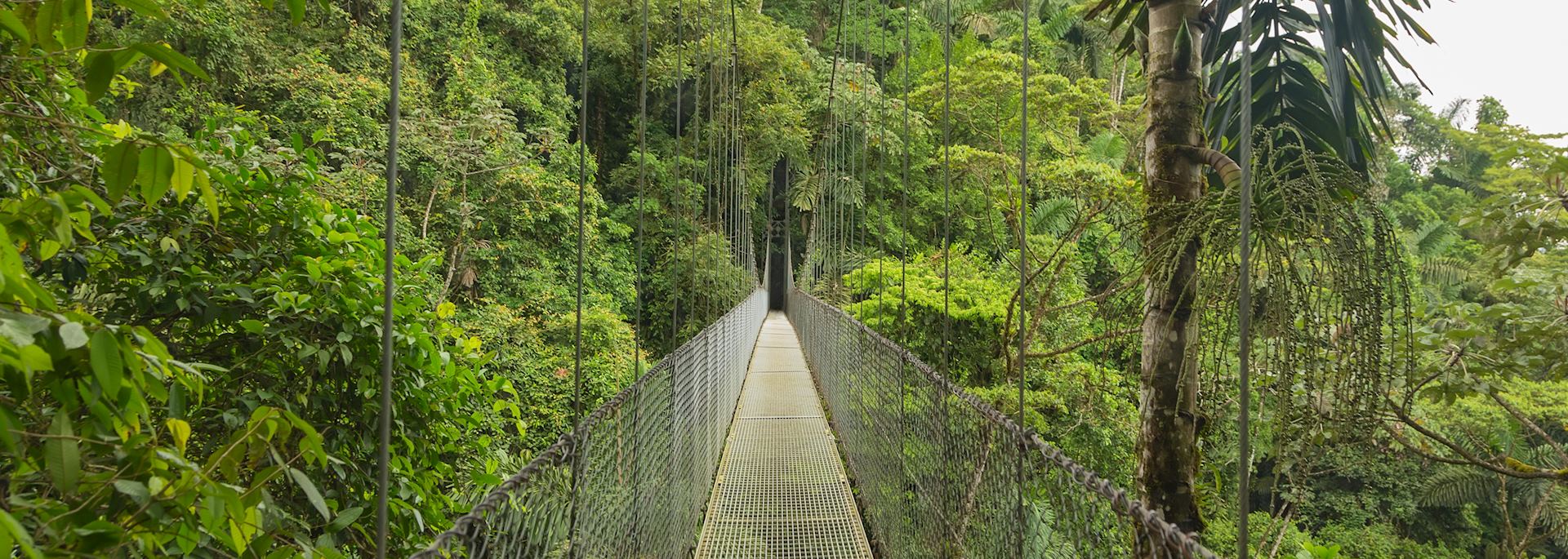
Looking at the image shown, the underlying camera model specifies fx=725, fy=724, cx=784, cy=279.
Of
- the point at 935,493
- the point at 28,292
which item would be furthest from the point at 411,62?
the point at 28,292

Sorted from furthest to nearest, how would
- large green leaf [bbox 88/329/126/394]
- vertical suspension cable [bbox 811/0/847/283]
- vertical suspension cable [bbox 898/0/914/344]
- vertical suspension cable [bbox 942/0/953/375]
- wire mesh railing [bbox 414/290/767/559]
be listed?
vertical suspension cable [bbox 811/0/847/283], vertical suspension cable [bbox 898/0/914/344], vertical suspension cable [bbox 942/0/953/375], wire mesh railing [bbox 414/290/767/559], large green leaf [bbox 88/329/126/394]

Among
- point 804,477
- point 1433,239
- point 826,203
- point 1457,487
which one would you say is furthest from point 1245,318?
point 1433,239

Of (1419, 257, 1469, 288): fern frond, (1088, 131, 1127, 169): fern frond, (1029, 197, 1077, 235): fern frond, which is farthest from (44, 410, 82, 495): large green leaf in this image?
(1419, 257, 1469, 288): fern frond

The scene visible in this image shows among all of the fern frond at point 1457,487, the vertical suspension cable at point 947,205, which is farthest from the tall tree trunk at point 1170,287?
the fern frond at point 1457,487

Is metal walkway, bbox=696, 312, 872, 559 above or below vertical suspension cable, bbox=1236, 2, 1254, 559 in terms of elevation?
below

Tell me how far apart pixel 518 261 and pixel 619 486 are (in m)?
7.65

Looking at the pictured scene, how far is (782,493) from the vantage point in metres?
2.93

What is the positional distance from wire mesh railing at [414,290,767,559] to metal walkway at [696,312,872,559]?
12 centimetres

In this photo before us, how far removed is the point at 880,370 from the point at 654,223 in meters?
11.2

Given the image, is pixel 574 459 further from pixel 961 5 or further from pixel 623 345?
pixel 961 5

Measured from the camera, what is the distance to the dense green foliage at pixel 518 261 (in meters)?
0.61

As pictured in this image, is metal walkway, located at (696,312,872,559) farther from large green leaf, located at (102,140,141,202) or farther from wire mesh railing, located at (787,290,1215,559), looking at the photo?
large green leaf, located at (102,140,141,202)

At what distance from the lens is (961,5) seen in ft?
55.7

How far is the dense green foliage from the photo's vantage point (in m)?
0.61
